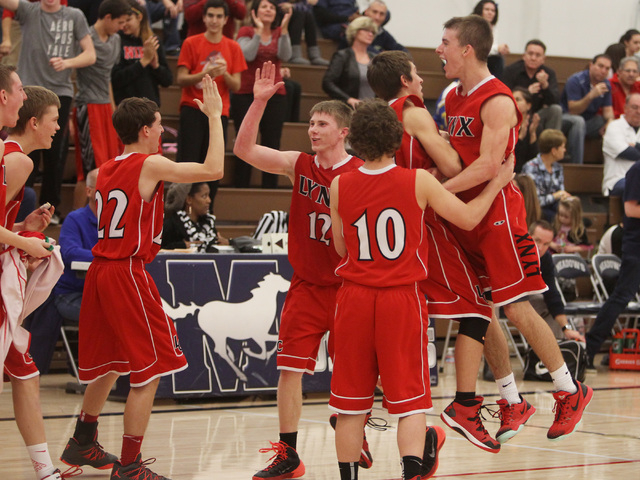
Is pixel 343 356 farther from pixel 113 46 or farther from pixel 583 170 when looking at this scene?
pixel 583 170

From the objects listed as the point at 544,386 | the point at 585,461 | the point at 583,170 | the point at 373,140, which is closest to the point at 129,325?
the point at 373,140

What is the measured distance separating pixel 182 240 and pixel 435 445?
426 cm

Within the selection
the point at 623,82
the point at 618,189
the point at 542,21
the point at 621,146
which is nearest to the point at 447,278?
the point at 618,189

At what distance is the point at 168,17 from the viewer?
1141cm

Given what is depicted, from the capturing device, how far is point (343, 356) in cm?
429

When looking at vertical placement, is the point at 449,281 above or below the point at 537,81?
below

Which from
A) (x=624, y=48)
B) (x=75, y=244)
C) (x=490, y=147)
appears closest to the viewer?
(x=490, y=147)

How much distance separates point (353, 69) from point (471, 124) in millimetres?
6391

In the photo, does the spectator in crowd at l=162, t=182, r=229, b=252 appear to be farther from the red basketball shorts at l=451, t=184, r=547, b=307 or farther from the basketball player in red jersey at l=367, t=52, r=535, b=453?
the red basketball shorts at l=451, t=184, r=547, b=307

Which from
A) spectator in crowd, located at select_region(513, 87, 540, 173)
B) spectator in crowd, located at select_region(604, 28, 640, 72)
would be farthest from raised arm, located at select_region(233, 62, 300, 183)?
spectator in crowd, located at select_region(604, 28, 640, 72)

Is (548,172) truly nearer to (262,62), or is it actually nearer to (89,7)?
(262,62)

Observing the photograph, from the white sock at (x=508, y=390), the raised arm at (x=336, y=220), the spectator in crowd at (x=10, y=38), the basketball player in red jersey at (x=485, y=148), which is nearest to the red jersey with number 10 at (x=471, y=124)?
the basketball player in red jersey at (x=485, y=148)

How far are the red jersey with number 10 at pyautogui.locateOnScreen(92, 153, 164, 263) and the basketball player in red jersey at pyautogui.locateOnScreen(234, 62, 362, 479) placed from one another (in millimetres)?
597

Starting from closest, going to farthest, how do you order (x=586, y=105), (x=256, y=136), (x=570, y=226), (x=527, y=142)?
(x=256, y=136) → (x=570, y=226) → (x=527, y=142) → (x=586, y=105)
